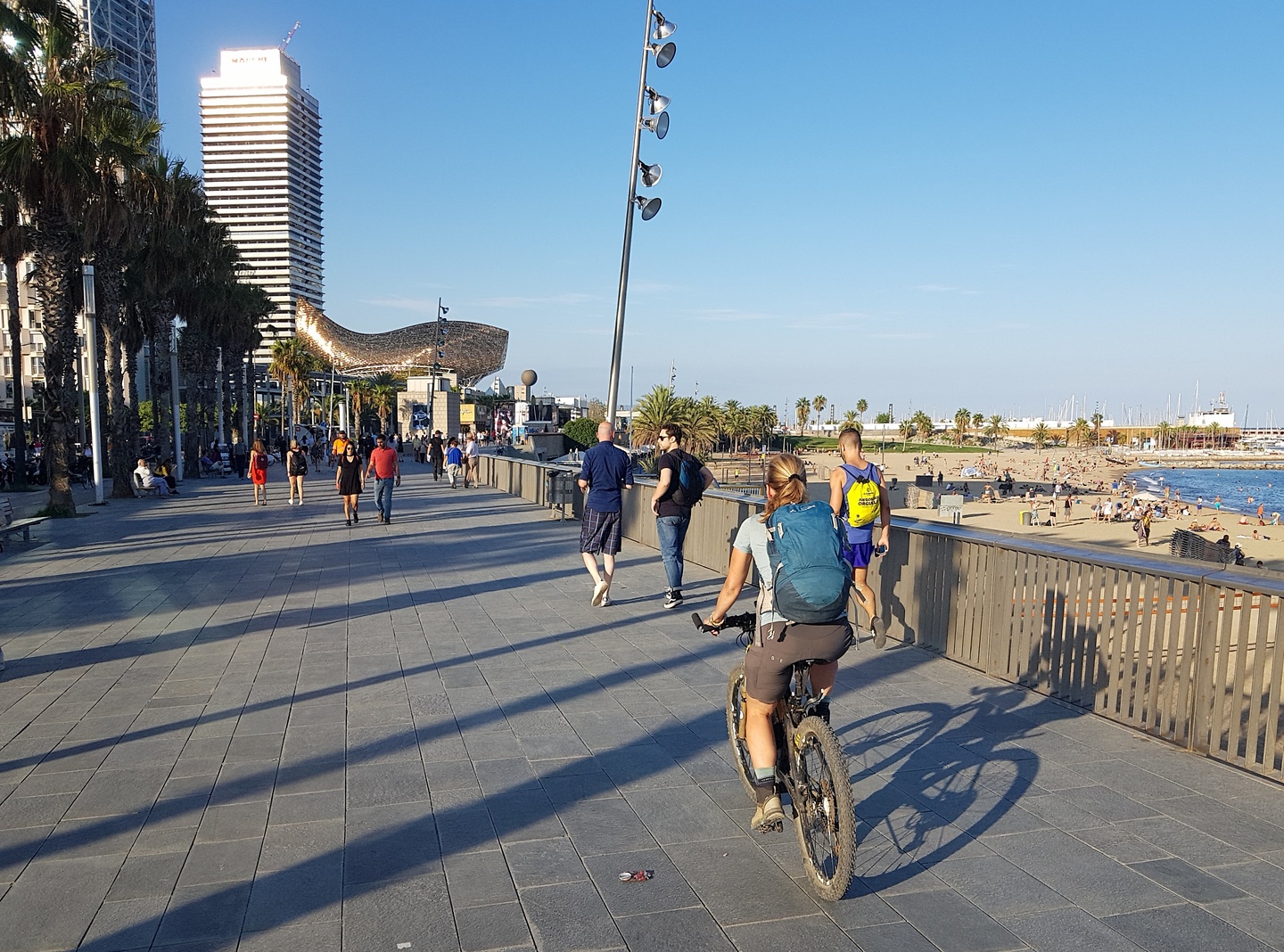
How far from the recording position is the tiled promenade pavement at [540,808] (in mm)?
3199

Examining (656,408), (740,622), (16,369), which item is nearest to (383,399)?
(656,408)

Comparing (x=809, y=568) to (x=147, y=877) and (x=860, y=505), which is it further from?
(x=860, y=505)

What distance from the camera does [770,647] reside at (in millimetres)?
3496

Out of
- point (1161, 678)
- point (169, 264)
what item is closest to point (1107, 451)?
point (169, 264)

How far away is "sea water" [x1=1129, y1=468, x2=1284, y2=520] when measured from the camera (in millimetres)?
74625

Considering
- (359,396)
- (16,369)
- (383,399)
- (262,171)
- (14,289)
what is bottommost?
(383,399)

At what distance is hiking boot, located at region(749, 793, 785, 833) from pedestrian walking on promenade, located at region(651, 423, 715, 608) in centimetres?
529

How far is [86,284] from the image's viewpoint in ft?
70.9

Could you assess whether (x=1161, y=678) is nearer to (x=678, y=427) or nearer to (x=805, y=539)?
(x=805, y=539)

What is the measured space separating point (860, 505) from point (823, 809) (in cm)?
411

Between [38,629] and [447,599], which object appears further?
[447,599]

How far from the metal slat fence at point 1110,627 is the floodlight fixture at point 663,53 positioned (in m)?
9.56

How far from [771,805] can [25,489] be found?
31.0m

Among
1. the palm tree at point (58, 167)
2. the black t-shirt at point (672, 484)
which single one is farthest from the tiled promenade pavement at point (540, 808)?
the palm tree at point (58, 167)
